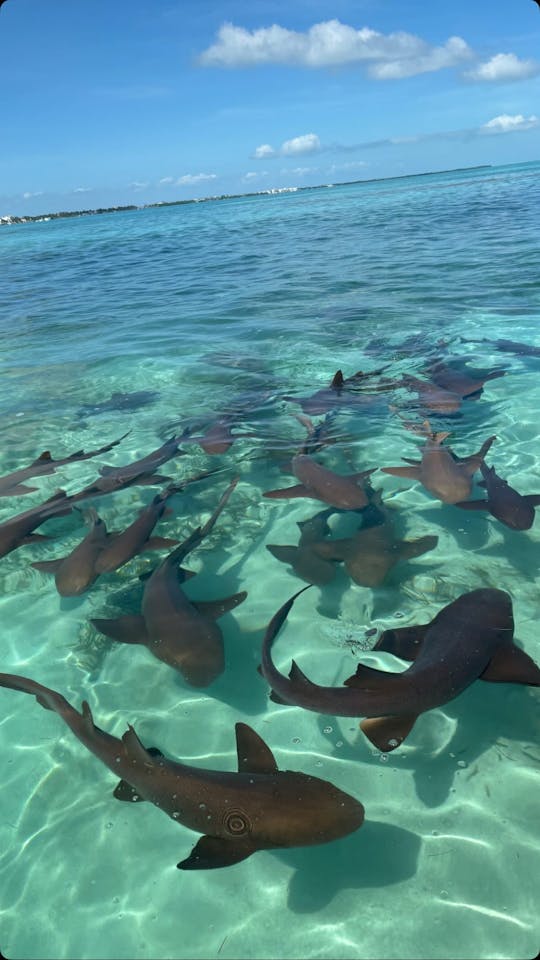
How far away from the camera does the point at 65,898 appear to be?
300 cm

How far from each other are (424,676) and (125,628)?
7.14 ft

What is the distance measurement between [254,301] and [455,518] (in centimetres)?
1199

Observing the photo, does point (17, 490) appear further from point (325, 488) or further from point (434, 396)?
point (434, 396)

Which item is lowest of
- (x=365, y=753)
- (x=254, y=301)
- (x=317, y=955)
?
(x=317, y=955)

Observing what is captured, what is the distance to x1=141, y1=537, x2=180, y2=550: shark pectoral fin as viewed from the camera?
5.29m

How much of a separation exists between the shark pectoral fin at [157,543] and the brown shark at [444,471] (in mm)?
2348

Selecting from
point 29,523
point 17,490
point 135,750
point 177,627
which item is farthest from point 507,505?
point 17,490

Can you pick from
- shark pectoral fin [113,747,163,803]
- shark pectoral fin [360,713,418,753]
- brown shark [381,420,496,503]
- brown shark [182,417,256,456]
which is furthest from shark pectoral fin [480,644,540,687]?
brown shark [182,417,256,456]

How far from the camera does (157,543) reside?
5.34 m

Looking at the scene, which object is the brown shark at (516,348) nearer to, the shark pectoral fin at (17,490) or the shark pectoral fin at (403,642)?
the shark pectoral fin at (403,642)

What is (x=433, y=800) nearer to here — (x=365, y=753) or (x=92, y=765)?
(x=365, y=753)

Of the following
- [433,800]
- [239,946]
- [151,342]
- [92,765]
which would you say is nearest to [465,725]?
[433,800]

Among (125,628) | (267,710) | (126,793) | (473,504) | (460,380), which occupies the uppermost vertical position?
(460,380)

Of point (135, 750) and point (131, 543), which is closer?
Answer: point (135, 750)
